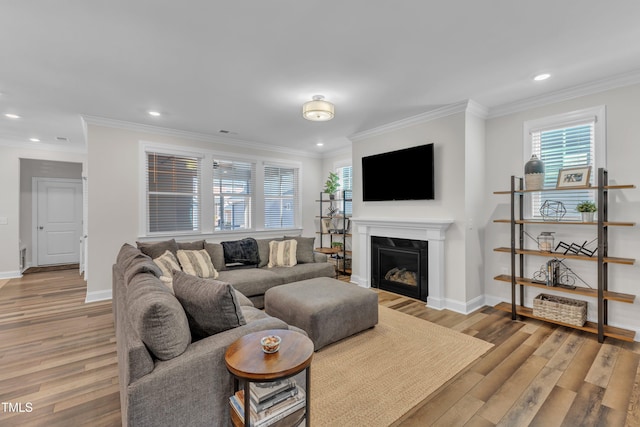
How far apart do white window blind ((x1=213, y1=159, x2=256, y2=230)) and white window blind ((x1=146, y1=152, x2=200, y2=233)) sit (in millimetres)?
356


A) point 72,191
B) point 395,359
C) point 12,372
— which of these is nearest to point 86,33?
point 12,372

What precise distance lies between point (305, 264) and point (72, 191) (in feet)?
19.9

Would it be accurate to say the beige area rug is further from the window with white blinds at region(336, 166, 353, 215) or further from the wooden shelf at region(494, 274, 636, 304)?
the window with white blinds at region(336, 166, 353, 215)

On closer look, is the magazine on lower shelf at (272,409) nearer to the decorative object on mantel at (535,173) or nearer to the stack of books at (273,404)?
the stack of books at (273,404)

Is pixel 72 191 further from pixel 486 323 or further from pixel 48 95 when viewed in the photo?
pixel 486 323

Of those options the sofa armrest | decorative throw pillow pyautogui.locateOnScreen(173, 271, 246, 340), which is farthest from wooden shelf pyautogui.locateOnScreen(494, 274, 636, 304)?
the sofa armrest

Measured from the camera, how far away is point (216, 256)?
4164 millimetres

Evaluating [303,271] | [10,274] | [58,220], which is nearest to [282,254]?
[303,271]

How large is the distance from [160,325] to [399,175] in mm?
3695

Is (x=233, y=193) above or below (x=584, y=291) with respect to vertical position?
above

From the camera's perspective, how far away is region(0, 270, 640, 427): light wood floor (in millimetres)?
1869

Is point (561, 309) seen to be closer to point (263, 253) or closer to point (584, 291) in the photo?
point (584, 291)

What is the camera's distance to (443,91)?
3.24 m

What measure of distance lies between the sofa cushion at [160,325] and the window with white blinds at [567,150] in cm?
394
